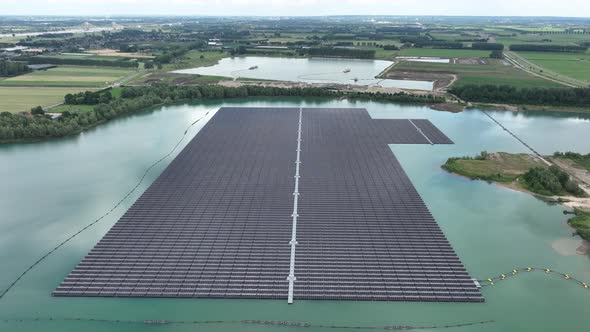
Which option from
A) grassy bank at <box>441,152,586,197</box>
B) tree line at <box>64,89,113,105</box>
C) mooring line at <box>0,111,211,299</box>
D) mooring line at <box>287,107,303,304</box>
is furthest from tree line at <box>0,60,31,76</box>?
grassy bank at <box>441,152,586,197</box>

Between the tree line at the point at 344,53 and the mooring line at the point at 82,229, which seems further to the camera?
the tree line at the point at 344,53

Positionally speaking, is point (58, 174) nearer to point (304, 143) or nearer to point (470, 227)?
point (304, 143)

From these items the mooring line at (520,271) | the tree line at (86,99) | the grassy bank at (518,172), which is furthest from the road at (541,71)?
the tree line at (86,99)

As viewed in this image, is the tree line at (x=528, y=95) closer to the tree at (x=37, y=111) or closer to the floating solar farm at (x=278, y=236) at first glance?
the floating solar farm at (x=278, y=236)

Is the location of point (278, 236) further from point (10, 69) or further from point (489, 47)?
point (489, 47)

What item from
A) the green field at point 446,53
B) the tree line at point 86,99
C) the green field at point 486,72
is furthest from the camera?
the green field at point 446,53

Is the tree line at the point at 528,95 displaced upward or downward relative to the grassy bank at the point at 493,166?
upward
